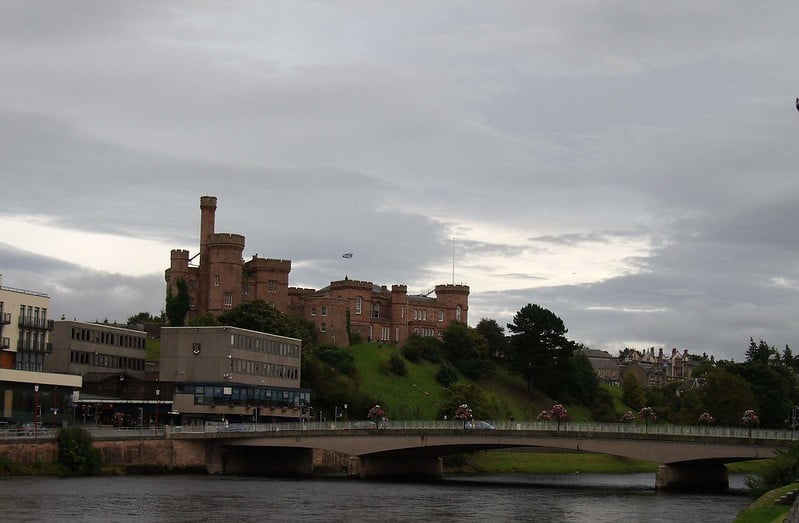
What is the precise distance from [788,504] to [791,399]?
442ft

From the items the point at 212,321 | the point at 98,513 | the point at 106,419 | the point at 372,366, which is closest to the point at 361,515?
the point at 98,513

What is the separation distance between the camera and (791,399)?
187 metres

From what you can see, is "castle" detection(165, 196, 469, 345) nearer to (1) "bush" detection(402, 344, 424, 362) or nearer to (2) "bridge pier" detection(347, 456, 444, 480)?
(1) "bush" detection(402, 344, 424, 362)

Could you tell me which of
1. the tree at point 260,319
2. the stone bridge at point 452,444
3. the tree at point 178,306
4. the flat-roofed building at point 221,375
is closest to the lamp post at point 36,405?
the stone bridge at point 452,444

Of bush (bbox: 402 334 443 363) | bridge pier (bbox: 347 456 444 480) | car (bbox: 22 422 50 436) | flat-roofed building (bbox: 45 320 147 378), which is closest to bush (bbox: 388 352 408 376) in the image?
bush (bbox: 402 334 443 363)

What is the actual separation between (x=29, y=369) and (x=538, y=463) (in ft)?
191

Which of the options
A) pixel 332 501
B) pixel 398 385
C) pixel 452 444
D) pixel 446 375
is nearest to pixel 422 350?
pixel 446 375

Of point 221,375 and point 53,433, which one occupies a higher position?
point 221,375

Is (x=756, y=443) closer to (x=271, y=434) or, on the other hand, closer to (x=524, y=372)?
(x=271, y=434)

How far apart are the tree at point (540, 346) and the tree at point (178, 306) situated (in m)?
49.8

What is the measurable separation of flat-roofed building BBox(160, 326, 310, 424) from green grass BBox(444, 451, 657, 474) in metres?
21.8

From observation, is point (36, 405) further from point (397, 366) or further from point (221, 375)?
point (397, 366)

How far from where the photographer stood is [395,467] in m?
120

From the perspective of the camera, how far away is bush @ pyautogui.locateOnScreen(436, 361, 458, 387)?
187 m
